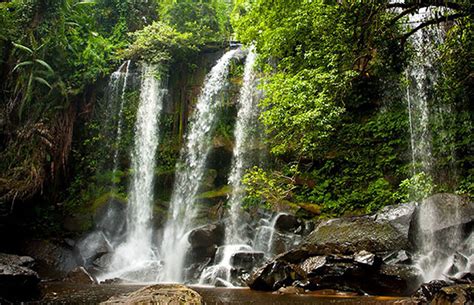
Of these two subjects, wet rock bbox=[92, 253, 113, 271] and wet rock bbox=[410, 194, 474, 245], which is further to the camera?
wet rock bbox=[92, 253, 113, 271]

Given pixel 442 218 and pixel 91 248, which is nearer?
pixel 442 218

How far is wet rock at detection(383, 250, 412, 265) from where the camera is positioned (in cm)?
777

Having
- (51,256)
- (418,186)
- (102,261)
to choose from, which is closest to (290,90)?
(418,186)

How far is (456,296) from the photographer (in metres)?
4.29

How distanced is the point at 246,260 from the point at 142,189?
262 inches

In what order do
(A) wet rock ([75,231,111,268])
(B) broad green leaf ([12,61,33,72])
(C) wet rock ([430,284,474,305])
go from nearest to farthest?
(C) wet rock ([430,284,474,305]) < (A) wet rock ([75,231,111,268]) < (B) broad green leaf ([12,61,33,72])

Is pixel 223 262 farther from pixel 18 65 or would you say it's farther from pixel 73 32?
pixel 73 32

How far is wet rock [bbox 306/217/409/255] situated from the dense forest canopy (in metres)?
1.82

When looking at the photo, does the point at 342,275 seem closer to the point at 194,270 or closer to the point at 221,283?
the point at 221,283

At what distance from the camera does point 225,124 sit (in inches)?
575

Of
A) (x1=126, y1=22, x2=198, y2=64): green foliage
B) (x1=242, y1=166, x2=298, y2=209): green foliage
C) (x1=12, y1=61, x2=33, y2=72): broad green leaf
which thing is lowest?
(x1=242, y1=166, x2=298, y2=209): green foliage

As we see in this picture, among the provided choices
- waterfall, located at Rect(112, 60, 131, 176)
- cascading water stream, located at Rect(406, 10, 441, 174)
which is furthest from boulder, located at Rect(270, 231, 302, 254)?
waterfall, located at Rect(112, 60, 131, 176)

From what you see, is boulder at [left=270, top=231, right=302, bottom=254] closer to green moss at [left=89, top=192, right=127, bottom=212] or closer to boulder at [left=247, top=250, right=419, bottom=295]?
boulder at [left=247, top=250, right=419, bottom=295]

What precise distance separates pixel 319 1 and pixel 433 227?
229 inches
